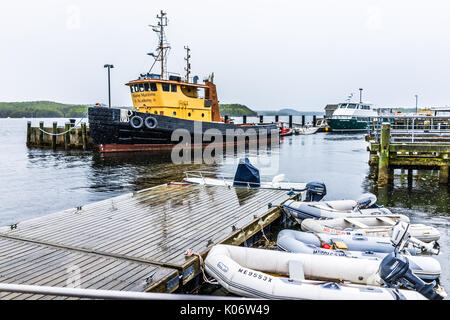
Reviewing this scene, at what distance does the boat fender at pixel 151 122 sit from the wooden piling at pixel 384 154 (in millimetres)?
16068

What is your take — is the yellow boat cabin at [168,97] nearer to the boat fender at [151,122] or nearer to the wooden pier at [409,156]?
the boat fender at [151,122]

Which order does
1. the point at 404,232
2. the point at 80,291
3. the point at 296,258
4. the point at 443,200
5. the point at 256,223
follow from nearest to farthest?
the point at 80,291
the point at 296,258
the point at 404,232
the point at 256,223
the point at 443,200

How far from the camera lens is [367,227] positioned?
7.99m

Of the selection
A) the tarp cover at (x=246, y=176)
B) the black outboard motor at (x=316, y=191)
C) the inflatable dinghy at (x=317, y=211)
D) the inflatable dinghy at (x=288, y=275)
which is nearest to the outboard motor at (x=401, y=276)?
the inflatable dinghy at (x=288, y=275)

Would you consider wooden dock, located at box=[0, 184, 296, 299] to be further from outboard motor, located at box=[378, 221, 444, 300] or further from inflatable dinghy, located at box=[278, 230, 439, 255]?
outboard motor, located at box=[378, 221, 444, 300]

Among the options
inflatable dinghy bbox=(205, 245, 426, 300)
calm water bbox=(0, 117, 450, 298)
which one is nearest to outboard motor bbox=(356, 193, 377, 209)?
calm water bbox=(0, 117, 450, 298)

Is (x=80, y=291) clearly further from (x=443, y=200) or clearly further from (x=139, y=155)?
(x=139, y=155)

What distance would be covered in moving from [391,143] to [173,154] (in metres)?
16.0

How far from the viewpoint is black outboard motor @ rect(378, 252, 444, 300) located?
4863 mm

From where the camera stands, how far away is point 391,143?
14.1 metres

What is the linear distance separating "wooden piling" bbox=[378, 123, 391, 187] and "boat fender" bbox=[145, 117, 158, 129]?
1607cm

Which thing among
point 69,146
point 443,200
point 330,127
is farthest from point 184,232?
point 330,127

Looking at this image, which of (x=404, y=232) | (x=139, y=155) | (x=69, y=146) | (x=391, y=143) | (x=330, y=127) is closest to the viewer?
(x=404, y=232)

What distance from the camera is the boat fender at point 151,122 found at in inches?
989
